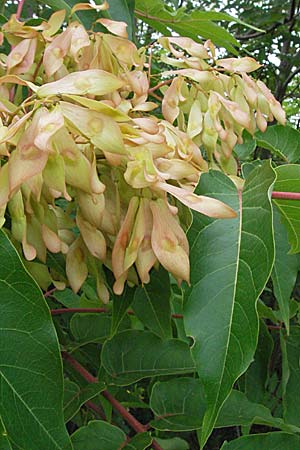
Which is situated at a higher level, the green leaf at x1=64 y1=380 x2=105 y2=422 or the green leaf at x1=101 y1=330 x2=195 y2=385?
the green leaf at x1=101 y1=330 x2=195 y2=385

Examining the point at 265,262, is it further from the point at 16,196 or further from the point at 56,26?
the point at 56,26

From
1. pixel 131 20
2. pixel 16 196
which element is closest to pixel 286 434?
pixel 16 196

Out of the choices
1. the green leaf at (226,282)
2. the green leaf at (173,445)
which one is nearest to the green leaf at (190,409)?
the green leaf at (226,282)

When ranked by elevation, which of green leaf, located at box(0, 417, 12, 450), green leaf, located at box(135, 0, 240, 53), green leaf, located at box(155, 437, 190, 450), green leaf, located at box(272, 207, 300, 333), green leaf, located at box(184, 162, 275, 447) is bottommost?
green leaf, located at box(155, 437, 190, 450)

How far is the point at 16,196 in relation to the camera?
52cm

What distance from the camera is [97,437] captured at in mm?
790

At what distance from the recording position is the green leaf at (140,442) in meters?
0.76

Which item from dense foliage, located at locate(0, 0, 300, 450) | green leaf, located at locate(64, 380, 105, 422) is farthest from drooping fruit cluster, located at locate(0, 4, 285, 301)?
green leaf, located at locate(64, 380, 105, 422)

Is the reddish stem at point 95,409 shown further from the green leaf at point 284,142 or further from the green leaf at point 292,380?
the green leaf at point 284,142

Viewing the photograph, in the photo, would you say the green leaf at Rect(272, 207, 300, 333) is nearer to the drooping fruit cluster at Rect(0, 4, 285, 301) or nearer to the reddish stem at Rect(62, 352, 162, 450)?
the drooping fruit cluster at Rect(0, 4, 285, 301)

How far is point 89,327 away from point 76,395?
0.11 m

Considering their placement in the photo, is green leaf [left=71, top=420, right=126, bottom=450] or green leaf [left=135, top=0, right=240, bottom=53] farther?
green leaf [left=135, top=0, right=240, bottom=53]

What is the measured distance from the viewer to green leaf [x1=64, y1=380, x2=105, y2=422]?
0.80 m

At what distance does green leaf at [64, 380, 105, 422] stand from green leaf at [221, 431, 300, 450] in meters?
0.17
